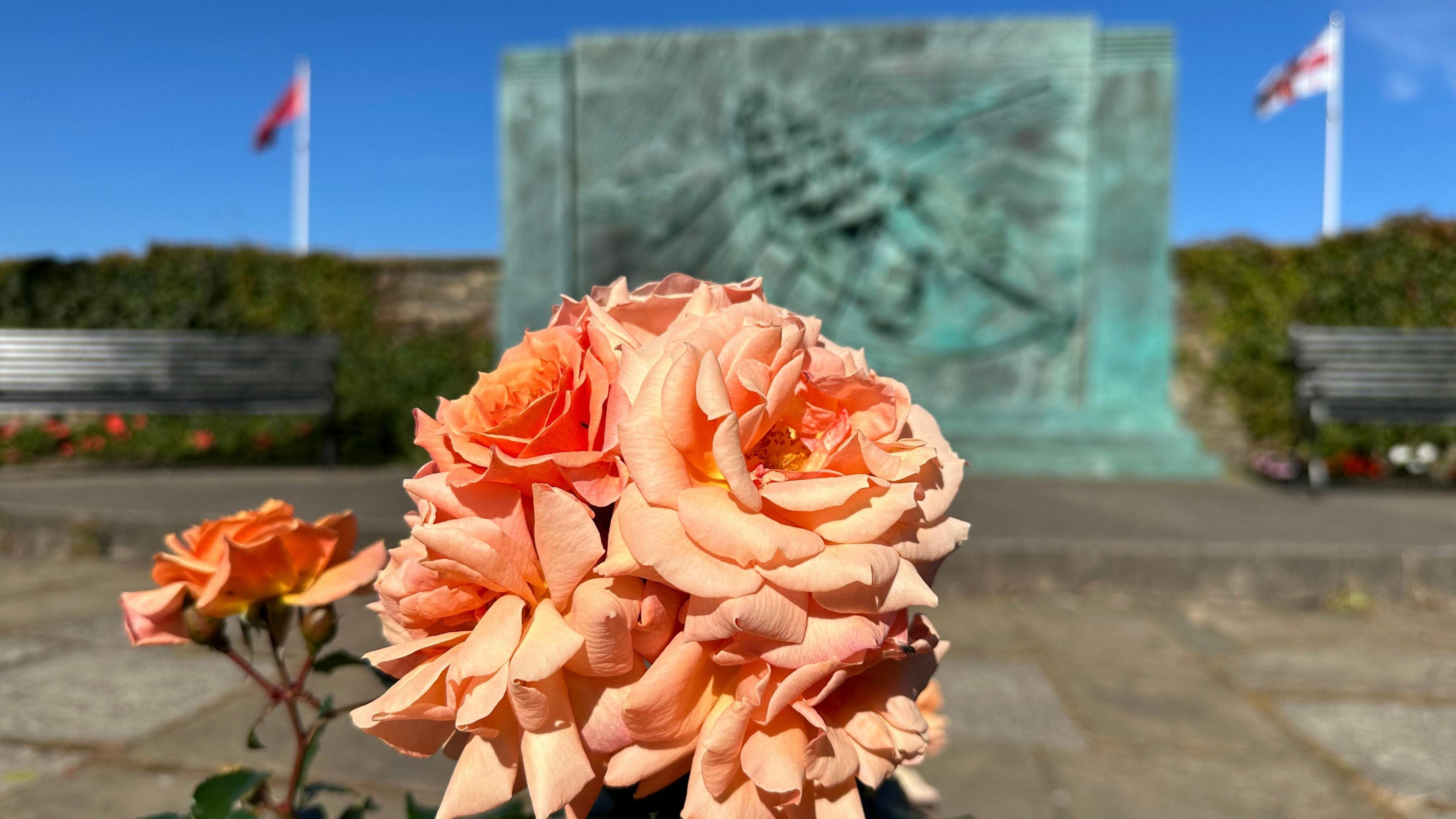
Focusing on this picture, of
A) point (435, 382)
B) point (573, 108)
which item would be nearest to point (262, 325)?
point (435, 382)

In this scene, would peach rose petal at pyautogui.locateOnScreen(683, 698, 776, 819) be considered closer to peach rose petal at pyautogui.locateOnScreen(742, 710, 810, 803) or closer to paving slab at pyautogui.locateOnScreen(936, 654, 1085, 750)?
peach rose petal at pyautogui.locateOnScreen(742, 710, 810, 803)

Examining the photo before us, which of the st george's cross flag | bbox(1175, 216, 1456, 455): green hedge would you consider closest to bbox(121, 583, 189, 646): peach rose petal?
bbox(1175, 216, 1456, 455): green hedge

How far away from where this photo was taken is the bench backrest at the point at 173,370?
197 inches

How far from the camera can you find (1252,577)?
273 cm

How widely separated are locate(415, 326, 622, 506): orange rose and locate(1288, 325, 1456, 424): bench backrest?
517cm

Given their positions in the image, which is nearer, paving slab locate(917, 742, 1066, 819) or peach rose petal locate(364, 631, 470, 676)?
peach rose petal locate(364, 631, 470, 676)

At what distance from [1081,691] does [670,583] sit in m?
1.93

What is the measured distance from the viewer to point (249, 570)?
0.59 meters

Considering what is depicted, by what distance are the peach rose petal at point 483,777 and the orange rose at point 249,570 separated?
20 cm

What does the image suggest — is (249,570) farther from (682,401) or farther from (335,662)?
(682,401)

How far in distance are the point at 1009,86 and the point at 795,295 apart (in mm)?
1921

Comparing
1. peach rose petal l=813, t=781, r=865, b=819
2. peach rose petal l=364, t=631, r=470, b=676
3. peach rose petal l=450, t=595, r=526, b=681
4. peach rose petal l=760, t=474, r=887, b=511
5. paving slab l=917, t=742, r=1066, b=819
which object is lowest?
paving slab l=917, t=742, r=1066, b=819

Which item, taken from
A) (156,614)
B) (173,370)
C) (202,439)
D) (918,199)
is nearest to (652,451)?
(156,614)

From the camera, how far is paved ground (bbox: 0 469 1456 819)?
1.46 m
